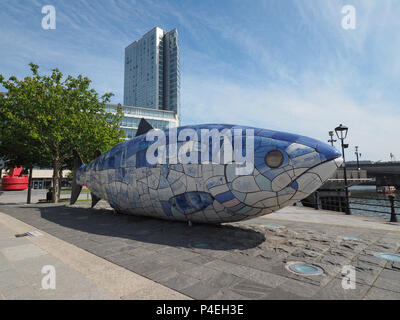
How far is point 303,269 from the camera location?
12.8ft

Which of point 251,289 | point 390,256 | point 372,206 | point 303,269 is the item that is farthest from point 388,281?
point 372,206

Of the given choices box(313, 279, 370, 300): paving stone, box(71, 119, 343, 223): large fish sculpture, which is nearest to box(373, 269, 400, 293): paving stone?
box(313, 279, 370, 300): paving stone

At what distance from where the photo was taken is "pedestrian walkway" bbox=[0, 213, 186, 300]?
304 cm

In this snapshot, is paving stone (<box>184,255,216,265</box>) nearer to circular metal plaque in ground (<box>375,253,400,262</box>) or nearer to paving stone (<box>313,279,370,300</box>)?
paving stone (<box>313,279,370,300</box>)

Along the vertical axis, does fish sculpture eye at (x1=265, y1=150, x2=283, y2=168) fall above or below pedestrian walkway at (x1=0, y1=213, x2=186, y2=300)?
above

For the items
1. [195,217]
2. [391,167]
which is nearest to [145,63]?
[391,167]

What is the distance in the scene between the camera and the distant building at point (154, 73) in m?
103

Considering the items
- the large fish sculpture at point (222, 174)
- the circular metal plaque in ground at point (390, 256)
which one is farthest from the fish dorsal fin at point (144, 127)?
the circular metal plaque in ground at point (390, 256)

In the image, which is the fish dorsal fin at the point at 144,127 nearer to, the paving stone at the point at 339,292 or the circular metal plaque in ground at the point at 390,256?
the paving stone at the point at 339,292

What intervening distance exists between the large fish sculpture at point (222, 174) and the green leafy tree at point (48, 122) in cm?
1033

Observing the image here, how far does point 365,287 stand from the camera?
10.5 feet

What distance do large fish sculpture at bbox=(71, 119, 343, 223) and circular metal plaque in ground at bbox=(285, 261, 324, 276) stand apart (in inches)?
61.0

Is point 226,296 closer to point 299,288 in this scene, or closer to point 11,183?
point 299,288

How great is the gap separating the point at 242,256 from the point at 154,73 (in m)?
111
